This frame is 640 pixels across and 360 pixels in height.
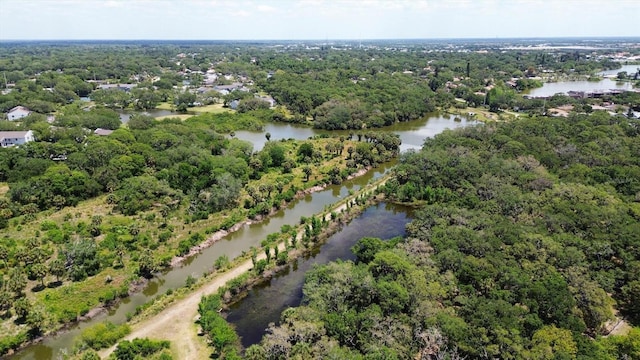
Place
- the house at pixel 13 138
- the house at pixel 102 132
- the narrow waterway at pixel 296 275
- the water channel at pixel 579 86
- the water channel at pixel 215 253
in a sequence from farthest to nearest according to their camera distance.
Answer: the water channel at pixel 579 86 → the house at pixel 102 132 → the house at pixel 13 138 → the narrow waterway at pixel 296 275 → the water channel at pixel 215 253

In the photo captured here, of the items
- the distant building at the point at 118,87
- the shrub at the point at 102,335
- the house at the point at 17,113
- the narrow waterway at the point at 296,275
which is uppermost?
the distant building at the point at 118,87

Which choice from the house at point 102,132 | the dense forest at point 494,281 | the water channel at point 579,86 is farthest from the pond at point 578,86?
the house at point 102,132

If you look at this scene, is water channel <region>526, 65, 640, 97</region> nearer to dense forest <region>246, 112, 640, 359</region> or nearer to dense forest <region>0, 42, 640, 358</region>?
dense forest <region>0, 42, 640, 358</region>

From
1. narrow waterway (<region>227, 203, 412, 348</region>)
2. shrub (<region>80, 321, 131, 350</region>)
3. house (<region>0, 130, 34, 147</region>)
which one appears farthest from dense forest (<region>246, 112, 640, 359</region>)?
house (<region>0, 130, 34, 147</region>)

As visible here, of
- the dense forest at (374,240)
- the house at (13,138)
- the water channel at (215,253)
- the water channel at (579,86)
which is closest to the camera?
the dense forest at (374,240)

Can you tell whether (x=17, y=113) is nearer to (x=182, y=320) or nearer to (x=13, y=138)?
(x=13, y=138)

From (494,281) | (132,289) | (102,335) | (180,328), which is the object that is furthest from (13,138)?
(494,281)

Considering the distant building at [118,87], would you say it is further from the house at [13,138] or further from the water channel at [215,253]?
the water channel at [215,253]
